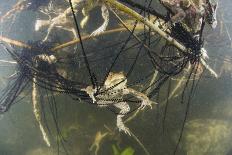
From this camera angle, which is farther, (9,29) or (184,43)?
(9,29)

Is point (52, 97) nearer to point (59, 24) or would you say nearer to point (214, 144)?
point (59, 24)

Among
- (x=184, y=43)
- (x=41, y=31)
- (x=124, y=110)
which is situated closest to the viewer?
(x=184, y=43)

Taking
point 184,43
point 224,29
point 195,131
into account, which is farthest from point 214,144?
point 184,43

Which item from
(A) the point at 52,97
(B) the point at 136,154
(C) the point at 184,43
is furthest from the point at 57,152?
(C) the point at 184,43

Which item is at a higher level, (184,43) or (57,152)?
(184,43)

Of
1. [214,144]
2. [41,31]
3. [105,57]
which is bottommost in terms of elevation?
[214,144]

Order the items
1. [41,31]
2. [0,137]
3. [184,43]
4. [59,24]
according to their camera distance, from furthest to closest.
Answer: [0,137] → [41,31] → [59,24] → [184,43]
